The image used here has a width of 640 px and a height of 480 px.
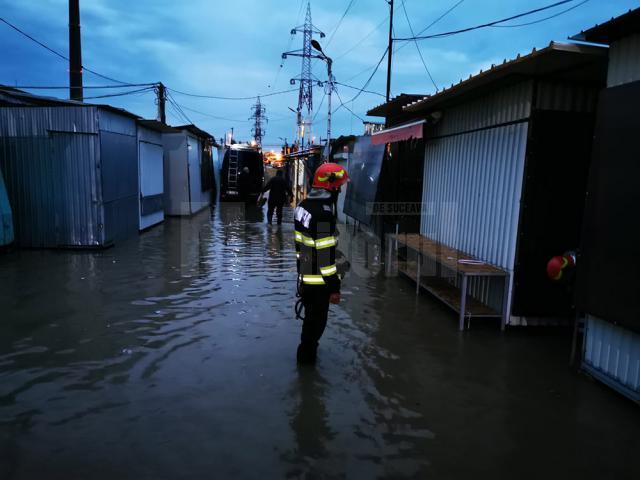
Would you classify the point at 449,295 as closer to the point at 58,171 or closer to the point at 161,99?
the point at 58,171

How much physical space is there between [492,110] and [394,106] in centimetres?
395

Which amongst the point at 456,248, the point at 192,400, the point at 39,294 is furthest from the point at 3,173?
the point at 456,248

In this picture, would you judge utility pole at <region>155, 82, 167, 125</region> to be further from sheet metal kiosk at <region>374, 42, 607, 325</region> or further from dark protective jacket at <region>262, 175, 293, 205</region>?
sheet metal kiosk at <region>374, 42, 607, 325</region>

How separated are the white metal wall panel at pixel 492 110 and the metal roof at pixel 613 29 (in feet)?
3.74

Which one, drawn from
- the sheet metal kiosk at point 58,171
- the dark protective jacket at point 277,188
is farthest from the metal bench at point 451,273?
the sheet metal kiosk at point 58,171

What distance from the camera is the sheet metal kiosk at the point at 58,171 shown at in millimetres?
9375

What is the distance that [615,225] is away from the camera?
3865 millimetres

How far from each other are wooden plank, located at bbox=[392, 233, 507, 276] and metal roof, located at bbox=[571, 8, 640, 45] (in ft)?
8.59

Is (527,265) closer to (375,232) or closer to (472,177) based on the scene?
(472,177)

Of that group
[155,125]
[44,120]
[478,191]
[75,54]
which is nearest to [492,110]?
[478,191]

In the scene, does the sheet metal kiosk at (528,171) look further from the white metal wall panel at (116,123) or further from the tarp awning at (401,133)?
the white metal wall panel at (116,123)

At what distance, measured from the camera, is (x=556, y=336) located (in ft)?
18.0

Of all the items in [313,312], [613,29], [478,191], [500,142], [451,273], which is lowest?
[451,273]

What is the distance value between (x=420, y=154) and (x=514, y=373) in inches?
257
